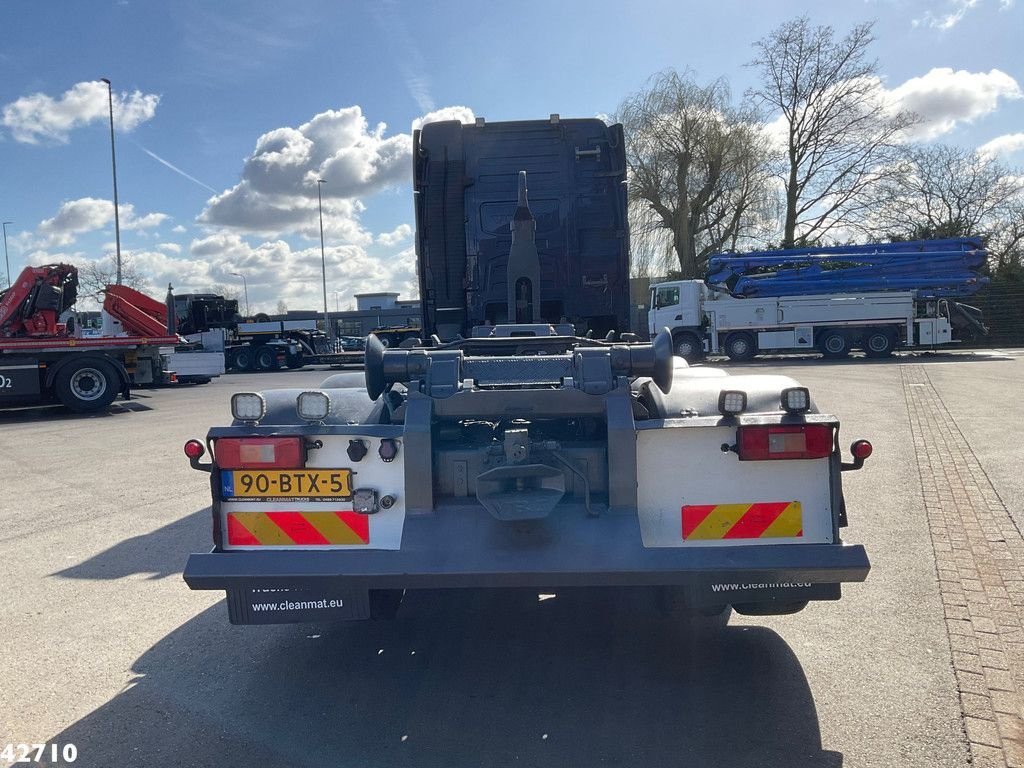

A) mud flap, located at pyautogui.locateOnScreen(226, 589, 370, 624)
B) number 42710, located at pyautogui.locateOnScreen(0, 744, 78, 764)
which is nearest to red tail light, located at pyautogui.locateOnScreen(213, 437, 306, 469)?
mud flap, located at pyautogui.locateOnScreen(226, 589, 370, 624)

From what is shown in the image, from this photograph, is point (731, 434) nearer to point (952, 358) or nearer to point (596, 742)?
point (596, 742)

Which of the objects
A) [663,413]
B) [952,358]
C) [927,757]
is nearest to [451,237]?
[663,413]

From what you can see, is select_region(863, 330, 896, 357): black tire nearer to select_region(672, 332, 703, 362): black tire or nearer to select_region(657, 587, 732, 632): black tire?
select_region(672, 332, 703, 362): black tire

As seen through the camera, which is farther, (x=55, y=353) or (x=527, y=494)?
(x=55, y=353)

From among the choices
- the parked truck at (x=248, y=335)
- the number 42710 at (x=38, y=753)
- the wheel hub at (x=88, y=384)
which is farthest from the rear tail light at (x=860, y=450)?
the parked truck at (x=248, y=335)

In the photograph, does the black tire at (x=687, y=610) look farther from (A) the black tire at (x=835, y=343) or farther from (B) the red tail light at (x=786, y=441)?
(A) the black tire at (x=835, y=343)

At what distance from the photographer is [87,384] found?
15172 millimetres

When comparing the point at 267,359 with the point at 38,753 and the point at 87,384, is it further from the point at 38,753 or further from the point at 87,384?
the point at 38,753

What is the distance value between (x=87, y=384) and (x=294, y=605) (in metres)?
14.0

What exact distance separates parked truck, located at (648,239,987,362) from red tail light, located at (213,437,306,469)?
2402 cm

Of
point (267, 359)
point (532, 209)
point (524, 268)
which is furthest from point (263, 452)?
point (267, 359)

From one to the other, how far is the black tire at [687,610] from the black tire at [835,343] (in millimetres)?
23231

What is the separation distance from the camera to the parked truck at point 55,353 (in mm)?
14602

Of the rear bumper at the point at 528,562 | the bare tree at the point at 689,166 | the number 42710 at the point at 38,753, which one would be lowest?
the number 42710 at the point at 38,753
